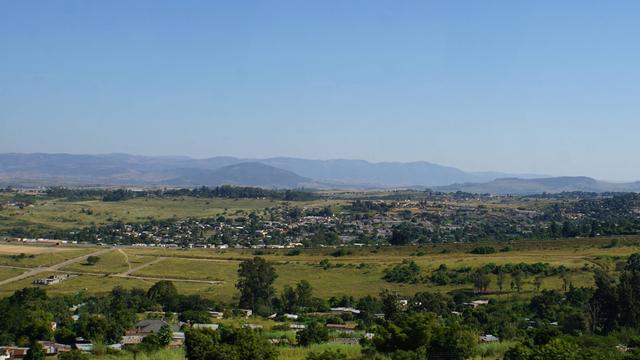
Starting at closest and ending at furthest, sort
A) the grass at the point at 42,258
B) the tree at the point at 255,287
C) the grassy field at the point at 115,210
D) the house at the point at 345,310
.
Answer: the house at the point at 345,310, the tree at the point at 255,287, the grass at the point at 42,258, the grassy field at the point at 115,210

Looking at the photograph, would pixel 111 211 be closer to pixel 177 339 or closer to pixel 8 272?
pixel 8 272

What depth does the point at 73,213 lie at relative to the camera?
125875 millimetres

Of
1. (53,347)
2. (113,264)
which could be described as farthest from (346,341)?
(113,264)

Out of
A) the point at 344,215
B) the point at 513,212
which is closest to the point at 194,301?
the point at 344,215

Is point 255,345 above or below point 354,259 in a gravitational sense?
above

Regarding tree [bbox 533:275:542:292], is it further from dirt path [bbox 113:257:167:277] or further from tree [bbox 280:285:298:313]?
dirt path [bbox 113:257:167:277]

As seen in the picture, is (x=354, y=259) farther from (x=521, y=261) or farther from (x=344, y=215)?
(x=344, y=215)

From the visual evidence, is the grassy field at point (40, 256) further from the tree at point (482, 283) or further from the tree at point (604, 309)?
the tree at point (604, 309)

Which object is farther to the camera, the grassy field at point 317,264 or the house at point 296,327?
the grassy field at point 317,264

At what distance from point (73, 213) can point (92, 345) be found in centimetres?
10753

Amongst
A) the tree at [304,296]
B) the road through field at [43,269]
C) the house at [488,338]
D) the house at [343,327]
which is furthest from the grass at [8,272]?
the house at [488,338]

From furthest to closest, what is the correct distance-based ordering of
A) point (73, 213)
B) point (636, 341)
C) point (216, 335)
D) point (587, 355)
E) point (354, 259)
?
point (73, 213) → point (354, 259) → point (636, 341) → point (216, 335) → point (587, 355)

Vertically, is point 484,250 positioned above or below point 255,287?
above

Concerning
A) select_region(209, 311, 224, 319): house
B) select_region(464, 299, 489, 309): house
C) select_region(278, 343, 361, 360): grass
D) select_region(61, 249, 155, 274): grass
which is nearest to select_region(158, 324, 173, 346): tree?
select_region(278, 343, 361, 360): grass
